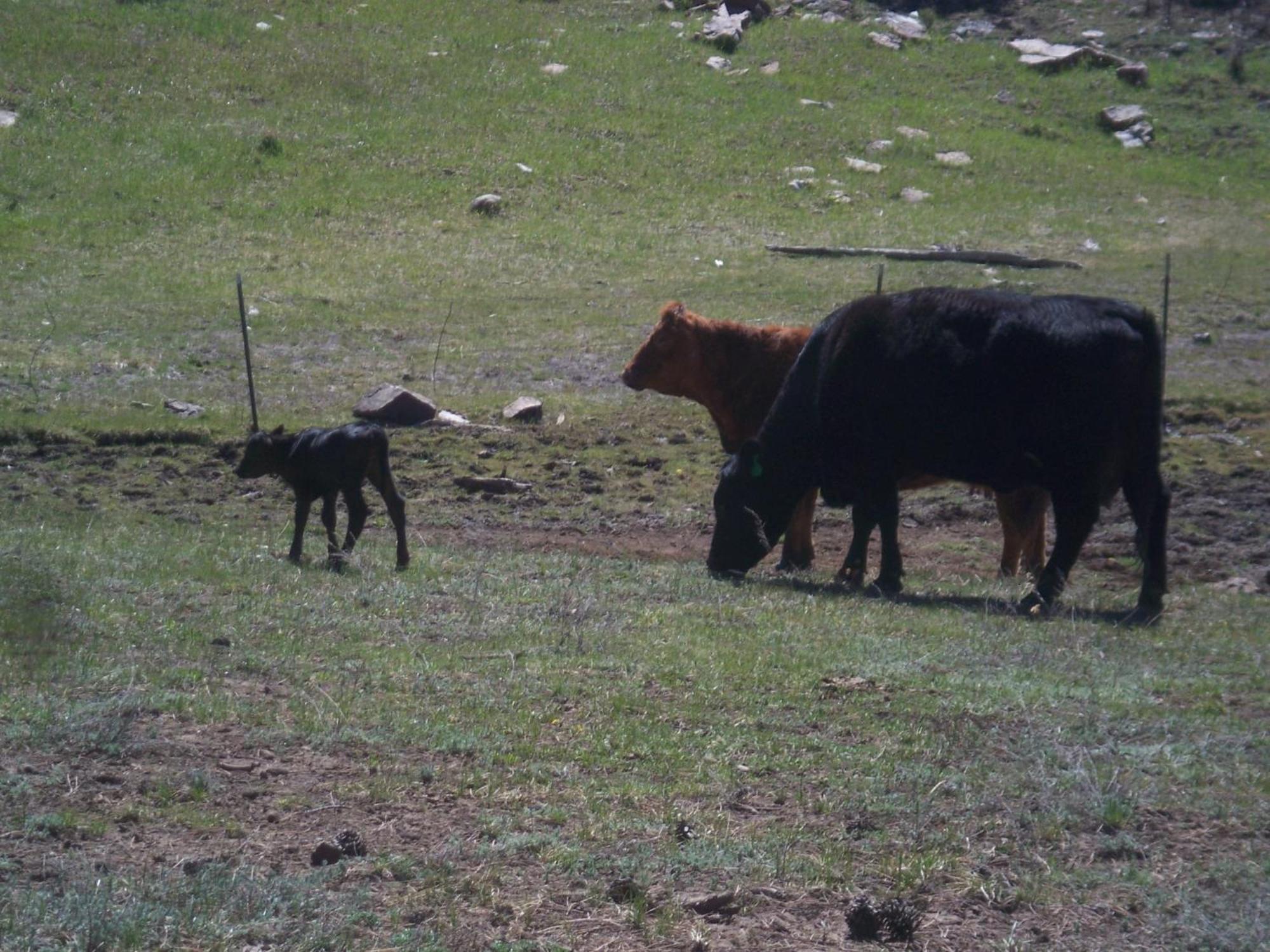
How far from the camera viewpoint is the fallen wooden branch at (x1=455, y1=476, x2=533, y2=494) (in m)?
15.4

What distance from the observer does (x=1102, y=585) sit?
12641mm

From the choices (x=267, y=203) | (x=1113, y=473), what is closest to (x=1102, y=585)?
(x=1113, y=473)

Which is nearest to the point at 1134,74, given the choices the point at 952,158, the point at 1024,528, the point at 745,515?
the point at 952,158

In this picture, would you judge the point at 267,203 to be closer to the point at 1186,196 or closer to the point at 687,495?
the point at 687,495

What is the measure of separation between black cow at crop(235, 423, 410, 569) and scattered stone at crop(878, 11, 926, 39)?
3168cm

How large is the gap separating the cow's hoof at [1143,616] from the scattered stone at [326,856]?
6474 mm

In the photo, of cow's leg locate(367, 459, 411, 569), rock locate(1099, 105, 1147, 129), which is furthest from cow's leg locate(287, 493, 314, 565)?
rock locate(1099, 105, 1147, 129)

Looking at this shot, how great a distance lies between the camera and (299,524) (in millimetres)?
11391

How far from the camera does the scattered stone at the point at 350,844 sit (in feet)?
17.5

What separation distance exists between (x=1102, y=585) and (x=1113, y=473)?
6.80 ft

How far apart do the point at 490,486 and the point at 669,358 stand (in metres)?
2.32

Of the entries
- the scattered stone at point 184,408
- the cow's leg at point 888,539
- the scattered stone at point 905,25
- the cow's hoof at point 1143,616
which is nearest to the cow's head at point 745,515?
the cow's leg at point 888,539

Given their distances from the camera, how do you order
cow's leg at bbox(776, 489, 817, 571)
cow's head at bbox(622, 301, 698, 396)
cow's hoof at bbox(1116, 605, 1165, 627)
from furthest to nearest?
cow's head at bbox(622, 301, 698, 396) → cow's leg at bbox(776, 489, 817, 571) → cow's hoof at bbox(1116, 605, 1165, 627)

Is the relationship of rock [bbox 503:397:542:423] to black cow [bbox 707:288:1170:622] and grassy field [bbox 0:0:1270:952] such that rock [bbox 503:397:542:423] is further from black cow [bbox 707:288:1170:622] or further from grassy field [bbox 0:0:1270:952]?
A: black cow [bbox 707:288:1170:622]
